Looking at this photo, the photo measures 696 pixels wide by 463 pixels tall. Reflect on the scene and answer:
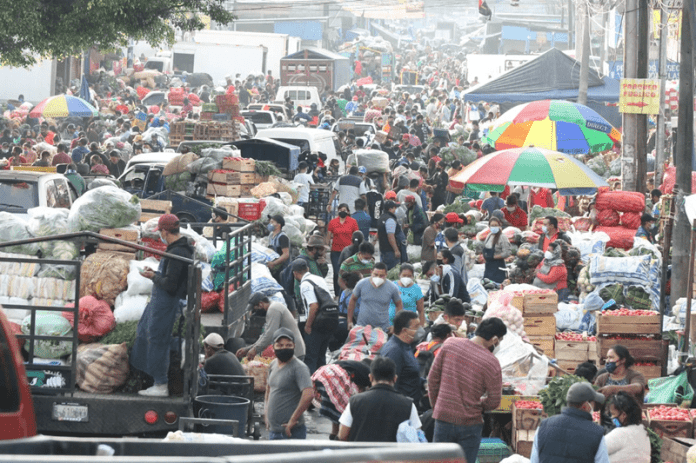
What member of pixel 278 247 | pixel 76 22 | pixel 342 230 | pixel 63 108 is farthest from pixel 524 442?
pixel 63 108

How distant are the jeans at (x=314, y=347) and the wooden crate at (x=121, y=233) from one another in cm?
229

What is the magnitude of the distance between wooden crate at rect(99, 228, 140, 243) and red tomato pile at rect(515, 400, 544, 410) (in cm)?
370

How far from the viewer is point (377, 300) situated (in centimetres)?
1134

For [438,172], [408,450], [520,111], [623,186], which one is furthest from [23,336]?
[438,172]

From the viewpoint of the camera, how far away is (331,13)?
105m

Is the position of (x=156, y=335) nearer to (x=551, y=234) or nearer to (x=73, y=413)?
(x=73, y=413)

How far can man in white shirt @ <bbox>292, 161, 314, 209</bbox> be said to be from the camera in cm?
1977

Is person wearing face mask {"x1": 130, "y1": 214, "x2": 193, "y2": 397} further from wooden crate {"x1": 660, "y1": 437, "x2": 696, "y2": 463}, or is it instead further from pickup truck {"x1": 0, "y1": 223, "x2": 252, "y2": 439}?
wooden crate {"x1": 660, "y1": 437, "x2": 696, "y2": 463}

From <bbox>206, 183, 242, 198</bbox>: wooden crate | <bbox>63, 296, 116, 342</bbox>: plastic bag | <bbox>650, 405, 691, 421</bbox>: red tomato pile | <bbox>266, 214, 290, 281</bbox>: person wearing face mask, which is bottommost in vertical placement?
<bbox>650, 405, 691, 421</bbox>: red tomato pile

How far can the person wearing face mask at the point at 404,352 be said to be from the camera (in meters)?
8.74

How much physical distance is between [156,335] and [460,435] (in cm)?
235

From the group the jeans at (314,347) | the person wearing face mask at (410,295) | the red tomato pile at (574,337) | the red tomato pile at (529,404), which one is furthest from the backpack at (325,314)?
the red tomato pile at (574,337)

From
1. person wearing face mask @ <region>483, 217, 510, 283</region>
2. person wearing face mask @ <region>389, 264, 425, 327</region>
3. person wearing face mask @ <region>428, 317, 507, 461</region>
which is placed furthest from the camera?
person wearing face mask @ <region>483, 217, 510, 283</region>

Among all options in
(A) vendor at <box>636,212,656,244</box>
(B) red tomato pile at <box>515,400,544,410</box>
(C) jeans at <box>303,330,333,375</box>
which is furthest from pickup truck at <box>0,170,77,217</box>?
(A) vendor at <box>636,212,656,244</box>
